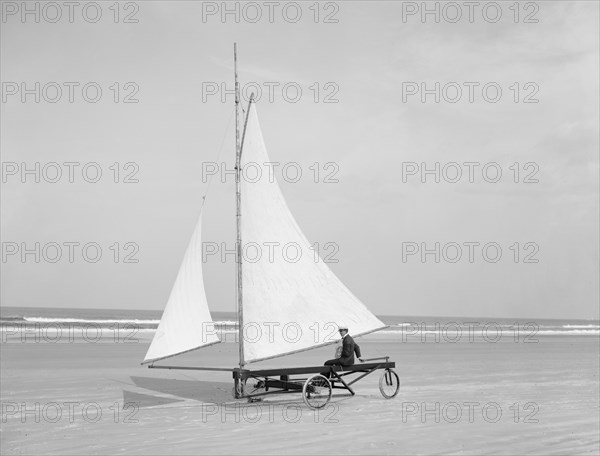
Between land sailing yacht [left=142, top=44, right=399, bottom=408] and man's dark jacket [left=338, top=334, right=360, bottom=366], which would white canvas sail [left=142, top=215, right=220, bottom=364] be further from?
man's dark jacket [left=338, top=334, right=360, bottom=366]

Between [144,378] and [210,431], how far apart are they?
28.3 feet

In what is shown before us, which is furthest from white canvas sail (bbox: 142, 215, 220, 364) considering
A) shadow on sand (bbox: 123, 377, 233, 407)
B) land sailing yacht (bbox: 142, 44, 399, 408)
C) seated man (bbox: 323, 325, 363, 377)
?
seated man (bbox: 323, 325, 363, 377)

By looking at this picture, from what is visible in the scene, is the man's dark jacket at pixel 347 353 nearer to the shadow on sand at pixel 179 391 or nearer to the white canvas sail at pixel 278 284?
the white canvas sail at pixel 278 284

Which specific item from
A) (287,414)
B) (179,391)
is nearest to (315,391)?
(287,414)

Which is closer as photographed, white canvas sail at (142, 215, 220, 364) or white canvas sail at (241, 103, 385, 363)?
white canvas sail at (142, 215, 220, 364)

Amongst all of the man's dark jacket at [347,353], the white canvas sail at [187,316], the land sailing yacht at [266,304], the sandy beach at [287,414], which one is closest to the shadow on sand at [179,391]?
the sandy beach at [287,414]

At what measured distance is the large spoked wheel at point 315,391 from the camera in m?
14.3

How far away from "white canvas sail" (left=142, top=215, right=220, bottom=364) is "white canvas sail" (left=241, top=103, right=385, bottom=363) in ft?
3.02

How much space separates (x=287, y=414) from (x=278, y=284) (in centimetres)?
317

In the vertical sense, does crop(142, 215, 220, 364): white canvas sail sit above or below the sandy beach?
above

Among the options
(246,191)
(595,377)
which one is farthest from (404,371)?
(246,191)

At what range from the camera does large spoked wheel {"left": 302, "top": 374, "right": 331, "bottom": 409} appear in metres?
14.3

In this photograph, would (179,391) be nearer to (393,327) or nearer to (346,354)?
(346,354)

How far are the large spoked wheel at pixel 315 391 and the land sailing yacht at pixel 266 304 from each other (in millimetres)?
23
